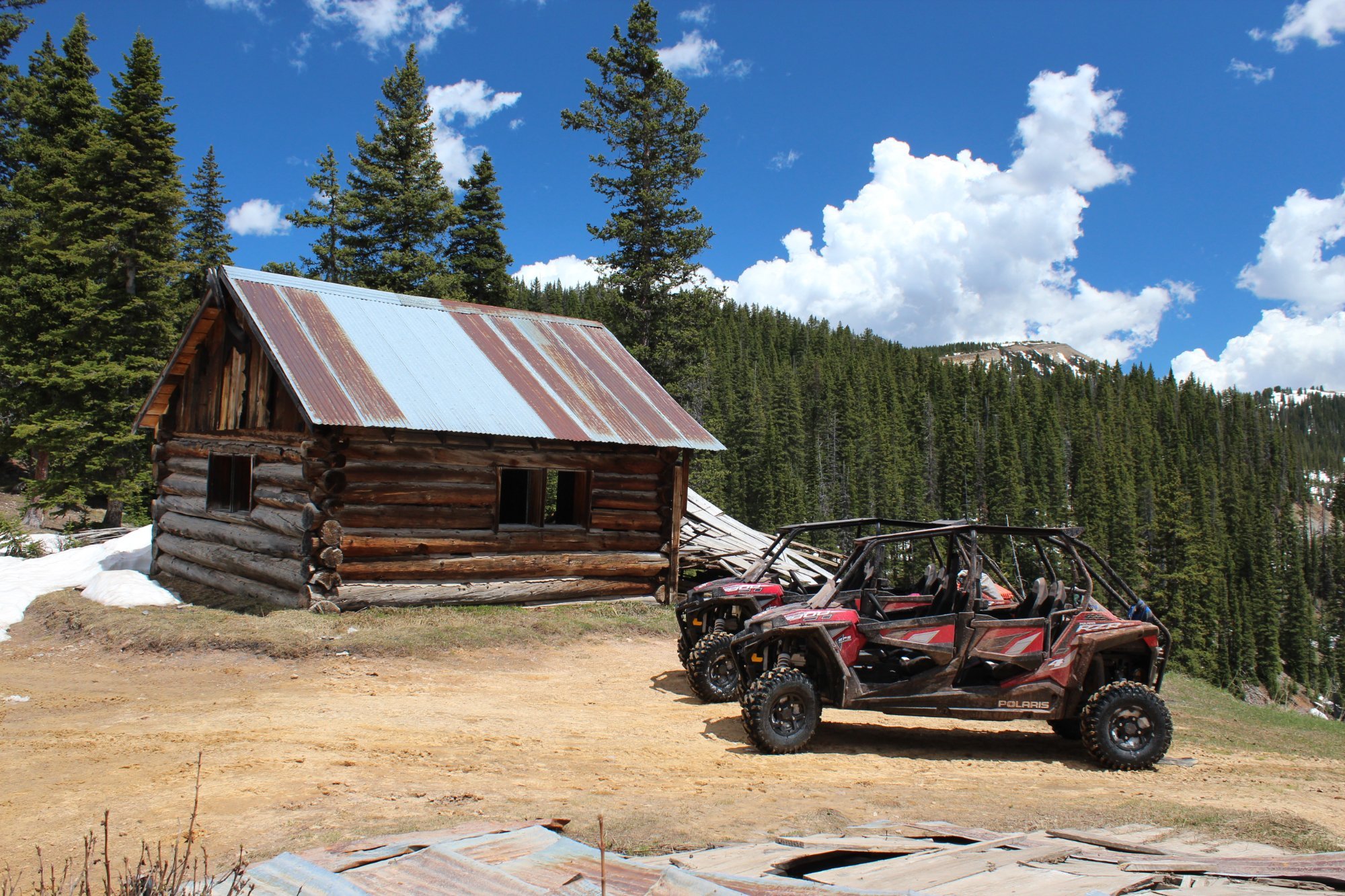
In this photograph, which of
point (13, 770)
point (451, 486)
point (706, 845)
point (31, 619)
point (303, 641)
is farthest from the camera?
point (451, 486)

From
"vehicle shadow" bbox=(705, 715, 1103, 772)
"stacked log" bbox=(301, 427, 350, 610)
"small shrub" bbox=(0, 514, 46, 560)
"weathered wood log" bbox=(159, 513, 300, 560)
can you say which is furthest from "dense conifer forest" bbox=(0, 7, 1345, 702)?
"vehicle shadow" bbox=(705, 715, 1103, 772)

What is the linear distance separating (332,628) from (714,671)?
19.5 feet

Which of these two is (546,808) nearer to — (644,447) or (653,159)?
(644,447)

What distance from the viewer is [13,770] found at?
6398 millimetres

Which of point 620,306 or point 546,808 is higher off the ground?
point 620,306

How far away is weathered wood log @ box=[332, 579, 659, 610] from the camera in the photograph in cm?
1355

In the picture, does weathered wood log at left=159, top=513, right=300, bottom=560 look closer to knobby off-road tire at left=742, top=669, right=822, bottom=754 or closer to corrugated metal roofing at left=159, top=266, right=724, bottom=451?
corrugated metal roofing at left=159, top=266, right=724, bottom=451

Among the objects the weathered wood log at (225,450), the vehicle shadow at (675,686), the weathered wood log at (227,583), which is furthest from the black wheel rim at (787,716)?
the weathered wood log at (225,450)

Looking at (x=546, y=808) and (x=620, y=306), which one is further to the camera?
(x=620, y=306)

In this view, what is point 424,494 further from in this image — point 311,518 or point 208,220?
point 208,220

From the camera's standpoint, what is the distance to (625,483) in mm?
16391

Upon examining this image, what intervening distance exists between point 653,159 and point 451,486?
22164 millimetres

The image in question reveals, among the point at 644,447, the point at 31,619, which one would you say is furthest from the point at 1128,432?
the point at 31,619

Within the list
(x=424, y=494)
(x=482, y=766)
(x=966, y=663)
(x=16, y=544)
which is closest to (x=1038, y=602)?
(x=966, y=663)
